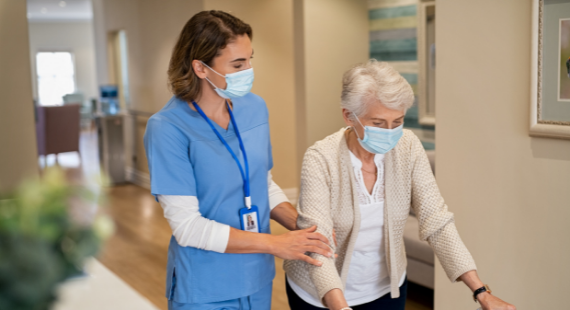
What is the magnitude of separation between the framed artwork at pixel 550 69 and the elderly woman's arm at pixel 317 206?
82cm

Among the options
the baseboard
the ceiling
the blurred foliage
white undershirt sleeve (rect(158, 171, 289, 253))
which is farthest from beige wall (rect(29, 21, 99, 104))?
the blurred foliage

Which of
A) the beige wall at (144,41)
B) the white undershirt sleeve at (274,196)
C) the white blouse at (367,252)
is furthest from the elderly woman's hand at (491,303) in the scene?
the beige wall at (144,41)

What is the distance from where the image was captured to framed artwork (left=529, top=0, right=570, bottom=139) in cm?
181

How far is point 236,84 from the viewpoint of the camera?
1580 millimetres

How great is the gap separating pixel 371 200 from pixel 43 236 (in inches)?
50.1

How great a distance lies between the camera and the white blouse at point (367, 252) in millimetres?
1634

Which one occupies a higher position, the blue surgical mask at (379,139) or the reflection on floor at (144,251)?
the blue surgical mask at (379,139)

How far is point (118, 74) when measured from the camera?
30.8 ft

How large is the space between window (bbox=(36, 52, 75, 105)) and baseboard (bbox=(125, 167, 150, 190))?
10.6 meters

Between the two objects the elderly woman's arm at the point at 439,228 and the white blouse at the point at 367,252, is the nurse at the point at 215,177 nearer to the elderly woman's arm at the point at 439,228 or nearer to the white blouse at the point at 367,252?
the white blouse at the point at 367,252

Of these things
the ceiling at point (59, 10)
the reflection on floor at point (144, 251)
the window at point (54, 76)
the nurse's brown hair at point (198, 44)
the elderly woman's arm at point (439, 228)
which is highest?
the ceiling at point (59, 10)

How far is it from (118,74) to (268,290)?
8.37m

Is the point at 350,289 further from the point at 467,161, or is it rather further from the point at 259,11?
the point at 259,11

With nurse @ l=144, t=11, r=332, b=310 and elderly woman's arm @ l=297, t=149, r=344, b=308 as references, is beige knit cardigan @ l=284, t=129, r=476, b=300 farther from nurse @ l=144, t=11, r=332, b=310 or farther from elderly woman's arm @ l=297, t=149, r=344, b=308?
nurse @ l=144, t=11, r=332, b=310
